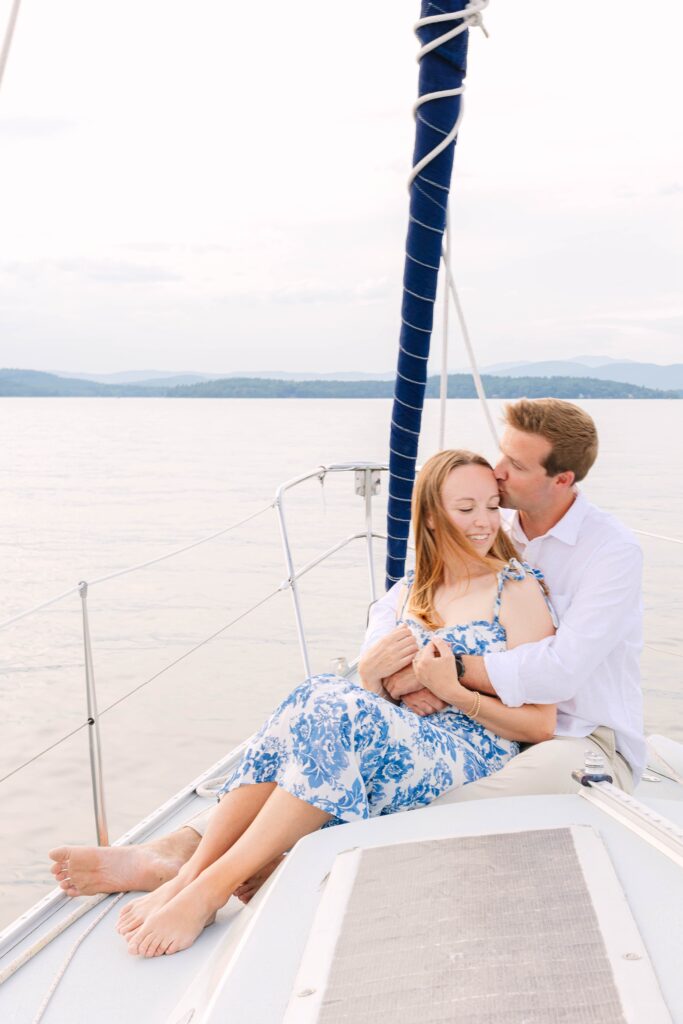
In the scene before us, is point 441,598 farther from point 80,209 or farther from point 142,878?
point 80,209

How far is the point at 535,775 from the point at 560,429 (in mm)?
685

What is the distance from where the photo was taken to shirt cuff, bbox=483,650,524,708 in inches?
76.7

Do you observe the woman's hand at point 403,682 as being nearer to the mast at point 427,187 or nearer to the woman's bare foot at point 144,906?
the woman's bare foot at point 144,906

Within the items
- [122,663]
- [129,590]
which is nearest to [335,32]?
[122,663]

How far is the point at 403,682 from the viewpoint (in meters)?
2.05

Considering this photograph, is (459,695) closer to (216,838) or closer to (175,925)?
(216,838)

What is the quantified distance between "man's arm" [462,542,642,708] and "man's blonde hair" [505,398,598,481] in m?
0.20

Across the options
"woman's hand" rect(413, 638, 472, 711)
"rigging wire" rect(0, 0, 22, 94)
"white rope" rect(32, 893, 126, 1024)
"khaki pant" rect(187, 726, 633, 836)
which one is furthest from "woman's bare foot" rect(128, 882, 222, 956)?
"rigging wire" rect(0, 0, 22, 94)

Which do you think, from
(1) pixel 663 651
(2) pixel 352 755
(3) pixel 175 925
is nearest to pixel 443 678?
(2) pixel 352 755

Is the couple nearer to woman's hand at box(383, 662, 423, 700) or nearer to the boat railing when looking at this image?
woman's hand at box(383, 662, 423, 700)

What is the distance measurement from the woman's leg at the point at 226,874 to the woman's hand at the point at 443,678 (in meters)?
0.40

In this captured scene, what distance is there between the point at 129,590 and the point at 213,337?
9.13 m

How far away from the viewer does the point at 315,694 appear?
174cm

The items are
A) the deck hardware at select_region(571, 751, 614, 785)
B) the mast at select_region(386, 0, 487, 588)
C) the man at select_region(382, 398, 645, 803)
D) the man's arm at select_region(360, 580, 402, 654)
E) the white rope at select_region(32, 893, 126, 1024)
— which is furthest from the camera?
the mast at select_region(386, 0, 487, 588)
